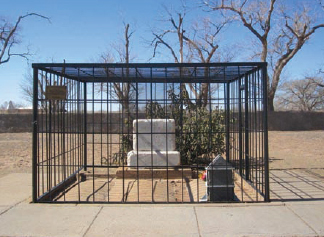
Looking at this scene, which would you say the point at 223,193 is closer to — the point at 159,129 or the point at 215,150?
the point at 159,129

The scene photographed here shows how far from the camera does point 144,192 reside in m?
7.23

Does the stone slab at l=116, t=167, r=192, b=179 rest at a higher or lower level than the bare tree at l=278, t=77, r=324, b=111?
lower

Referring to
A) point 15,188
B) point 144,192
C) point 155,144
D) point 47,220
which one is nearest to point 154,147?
point 155,144

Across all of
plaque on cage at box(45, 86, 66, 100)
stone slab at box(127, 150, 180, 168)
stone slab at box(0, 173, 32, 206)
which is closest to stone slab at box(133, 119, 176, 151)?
stone slab at box(127, 150, 180, 168)

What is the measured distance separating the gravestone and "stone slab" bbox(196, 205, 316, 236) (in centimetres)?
347

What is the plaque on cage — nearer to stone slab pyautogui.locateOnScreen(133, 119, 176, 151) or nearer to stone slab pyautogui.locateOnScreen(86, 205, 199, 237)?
stone slab pyautogui.locateOnScreen(86, 205, 199, 237)

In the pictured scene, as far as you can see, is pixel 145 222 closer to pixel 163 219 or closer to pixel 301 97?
pixel 163 219

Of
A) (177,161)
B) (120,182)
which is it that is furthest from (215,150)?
(120,182)

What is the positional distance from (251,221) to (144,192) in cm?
291

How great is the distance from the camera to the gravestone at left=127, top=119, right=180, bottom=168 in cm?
884

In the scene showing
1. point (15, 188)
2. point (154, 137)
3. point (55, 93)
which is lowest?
point (15, 188)

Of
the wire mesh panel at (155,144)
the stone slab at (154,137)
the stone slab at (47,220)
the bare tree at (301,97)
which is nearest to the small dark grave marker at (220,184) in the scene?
the wire mesh panel at (155,144)

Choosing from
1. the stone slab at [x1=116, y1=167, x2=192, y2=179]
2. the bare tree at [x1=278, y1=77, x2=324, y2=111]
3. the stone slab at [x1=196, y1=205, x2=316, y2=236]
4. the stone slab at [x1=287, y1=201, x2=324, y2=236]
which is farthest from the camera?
the bare tree at [x1=278, y1=77, x2=324, y2=111]

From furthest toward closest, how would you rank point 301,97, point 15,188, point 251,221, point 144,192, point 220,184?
point 301,97 < point 144,192 < point 15,188 < point 220,184 < point 251,221
